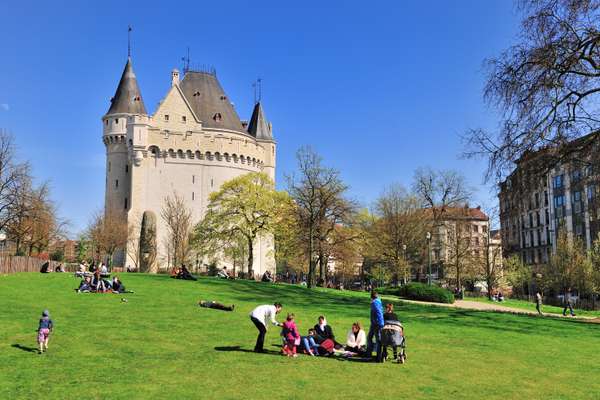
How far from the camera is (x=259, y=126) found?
4026 inches

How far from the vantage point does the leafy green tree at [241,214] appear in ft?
217

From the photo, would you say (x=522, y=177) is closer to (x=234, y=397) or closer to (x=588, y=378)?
(x=588, y=378)

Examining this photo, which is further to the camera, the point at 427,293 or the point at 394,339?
the point at 427,293

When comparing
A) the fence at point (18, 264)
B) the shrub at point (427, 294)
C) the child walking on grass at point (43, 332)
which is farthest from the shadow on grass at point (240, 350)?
the fence at point (18, 264)

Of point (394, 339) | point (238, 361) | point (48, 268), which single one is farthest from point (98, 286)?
point (394, 339)

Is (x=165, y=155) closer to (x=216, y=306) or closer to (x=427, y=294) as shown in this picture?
(x=427, y=294)

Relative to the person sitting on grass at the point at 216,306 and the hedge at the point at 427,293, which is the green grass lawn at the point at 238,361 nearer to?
the person sitting on grass at the point at 216,306

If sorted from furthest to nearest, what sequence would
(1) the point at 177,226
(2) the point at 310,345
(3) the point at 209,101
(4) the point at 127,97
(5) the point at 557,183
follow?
1. (3) the point at 209,101
2. (4) the point at 127,97
3. (5) the point at 557,183
4. (1) the point at 177,226
5. (2) the point at 310,345

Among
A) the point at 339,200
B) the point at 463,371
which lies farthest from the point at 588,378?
the point at 339,200

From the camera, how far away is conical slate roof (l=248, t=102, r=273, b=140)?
101625 millimetres

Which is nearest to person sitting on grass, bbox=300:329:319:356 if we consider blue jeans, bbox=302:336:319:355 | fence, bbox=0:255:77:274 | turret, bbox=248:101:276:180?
blue jeans, bbox=302:336:319:355

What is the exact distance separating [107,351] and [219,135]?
76.9 meters

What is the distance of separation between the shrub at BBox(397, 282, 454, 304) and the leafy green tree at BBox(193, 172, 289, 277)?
72.1ft

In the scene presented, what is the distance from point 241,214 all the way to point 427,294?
2821 centimetres
